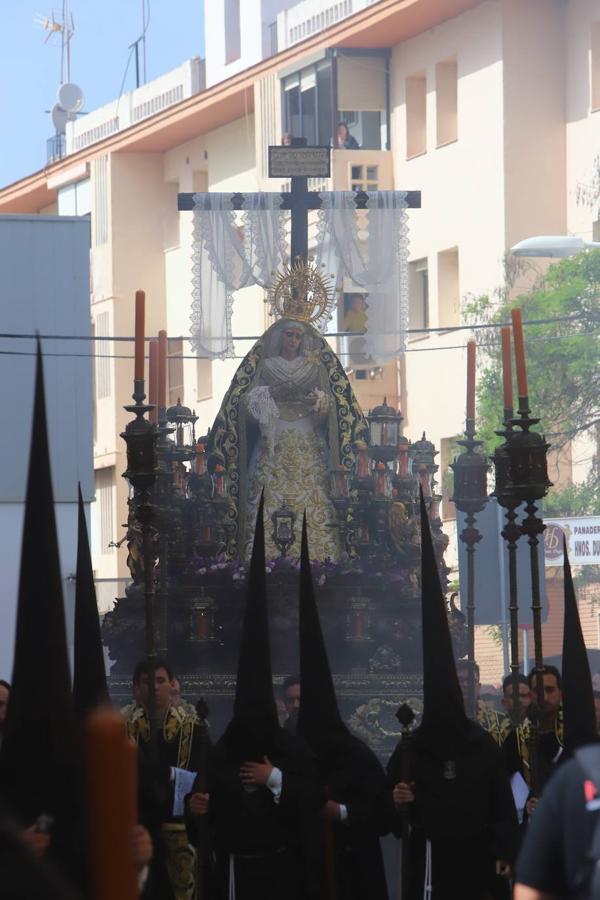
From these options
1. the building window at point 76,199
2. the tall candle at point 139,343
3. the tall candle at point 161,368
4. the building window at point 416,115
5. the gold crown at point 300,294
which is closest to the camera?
the tall candle at point 139,343

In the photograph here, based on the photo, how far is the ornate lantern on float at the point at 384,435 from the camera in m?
13.9

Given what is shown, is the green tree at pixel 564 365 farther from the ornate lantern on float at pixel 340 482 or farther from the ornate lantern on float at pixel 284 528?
the ornate lantern on float at pixel 284 528

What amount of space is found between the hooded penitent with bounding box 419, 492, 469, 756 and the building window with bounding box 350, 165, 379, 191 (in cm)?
2641

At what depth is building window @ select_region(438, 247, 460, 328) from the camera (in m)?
32.5

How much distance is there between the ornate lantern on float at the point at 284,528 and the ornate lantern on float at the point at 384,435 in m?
0.68

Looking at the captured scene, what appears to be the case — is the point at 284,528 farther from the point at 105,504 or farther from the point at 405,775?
the point at 105,504

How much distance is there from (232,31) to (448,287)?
28.6ft

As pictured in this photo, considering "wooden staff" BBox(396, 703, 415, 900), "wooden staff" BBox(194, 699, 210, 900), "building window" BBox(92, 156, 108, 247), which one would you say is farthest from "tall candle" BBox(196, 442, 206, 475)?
"building window" BBox(92, 156, 108, 247)

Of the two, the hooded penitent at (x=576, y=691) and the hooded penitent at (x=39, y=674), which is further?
the hooded penitent at (x=576, y=691)

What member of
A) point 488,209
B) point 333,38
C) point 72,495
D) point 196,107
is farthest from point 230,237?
point 196,107

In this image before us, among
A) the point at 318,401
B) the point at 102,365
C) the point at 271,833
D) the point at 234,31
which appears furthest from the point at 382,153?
the point at 271,833

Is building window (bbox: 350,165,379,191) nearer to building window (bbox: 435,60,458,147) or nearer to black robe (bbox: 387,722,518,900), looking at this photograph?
building window (bbox: 435,60,458,147)

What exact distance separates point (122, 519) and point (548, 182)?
11.3 meters

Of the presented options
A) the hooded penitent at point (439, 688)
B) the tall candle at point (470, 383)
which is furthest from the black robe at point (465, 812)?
the tall candle at point (470, 383)
